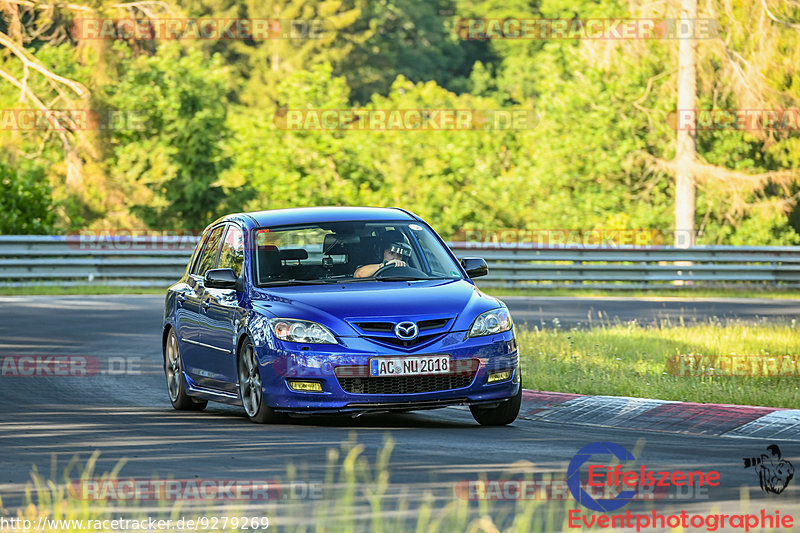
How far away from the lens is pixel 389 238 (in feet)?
38.5

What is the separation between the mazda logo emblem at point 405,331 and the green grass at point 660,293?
62.2ft

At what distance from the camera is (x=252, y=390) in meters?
11.0

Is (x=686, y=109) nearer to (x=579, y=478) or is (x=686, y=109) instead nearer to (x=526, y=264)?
(x=526, y=264)

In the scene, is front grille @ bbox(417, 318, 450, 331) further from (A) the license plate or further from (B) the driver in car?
(B) the driver in car

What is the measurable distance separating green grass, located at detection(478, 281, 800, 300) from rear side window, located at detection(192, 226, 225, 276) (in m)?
16.5

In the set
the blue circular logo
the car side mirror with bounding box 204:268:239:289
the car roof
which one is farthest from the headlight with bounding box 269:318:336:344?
the blue circular logo

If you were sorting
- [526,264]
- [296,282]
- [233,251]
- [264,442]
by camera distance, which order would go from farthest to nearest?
[526,264], [233,251], [296,282], [264,442]

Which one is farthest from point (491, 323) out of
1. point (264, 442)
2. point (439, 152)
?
point (439, 152)

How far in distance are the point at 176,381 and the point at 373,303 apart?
2839 mm

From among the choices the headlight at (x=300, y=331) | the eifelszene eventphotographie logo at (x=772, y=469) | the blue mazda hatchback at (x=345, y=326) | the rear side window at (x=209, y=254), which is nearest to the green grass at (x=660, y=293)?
the rear side window at (x=209, y=254)

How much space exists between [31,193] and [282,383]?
2376cm

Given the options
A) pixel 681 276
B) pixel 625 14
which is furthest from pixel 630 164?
pixel 681 276

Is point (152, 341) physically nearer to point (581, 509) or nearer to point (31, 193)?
point (581, 509)

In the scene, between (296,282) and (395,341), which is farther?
(296,282)
